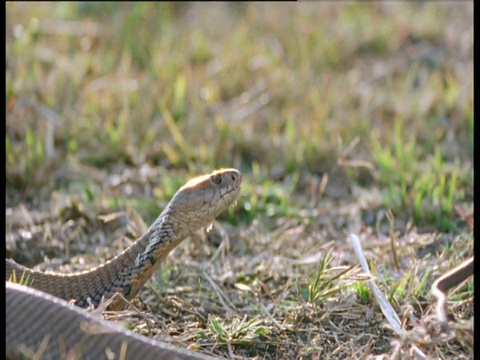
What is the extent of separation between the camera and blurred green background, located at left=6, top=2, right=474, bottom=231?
5.42 m

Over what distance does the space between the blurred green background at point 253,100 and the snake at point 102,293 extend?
3.85 ft

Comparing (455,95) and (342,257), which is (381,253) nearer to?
(342,257)

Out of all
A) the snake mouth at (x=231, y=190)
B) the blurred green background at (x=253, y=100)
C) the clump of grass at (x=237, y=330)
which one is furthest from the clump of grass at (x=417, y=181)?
the clump of grass at (x=237, y=330)

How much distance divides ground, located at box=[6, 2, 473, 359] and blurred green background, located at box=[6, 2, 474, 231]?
0.7 inches

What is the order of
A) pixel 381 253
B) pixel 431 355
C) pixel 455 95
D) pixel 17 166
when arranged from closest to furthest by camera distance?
1. pixel 431 355
2. pixel 381 253
3. pixel 17 166
4. pixel 455 95

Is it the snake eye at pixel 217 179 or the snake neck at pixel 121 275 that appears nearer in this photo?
the snake neck at pixel 121 275

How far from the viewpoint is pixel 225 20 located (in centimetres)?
813

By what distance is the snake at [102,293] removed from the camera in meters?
3.01

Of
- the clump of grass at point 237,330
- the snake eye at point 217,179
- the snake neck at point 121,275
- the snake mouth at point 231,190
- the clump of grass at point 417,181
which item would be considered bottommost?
the clump of grass at point 417,181

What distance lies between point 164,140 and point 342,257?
1.97 meters

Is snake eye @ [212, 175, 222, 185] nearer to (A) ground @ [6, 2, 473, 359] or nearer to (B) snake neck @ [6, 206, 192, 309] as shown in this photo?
(B) snake neck @ [6, 206, 192, 309]

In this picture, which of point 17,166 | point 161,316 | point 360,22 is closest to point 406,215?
point 161,316

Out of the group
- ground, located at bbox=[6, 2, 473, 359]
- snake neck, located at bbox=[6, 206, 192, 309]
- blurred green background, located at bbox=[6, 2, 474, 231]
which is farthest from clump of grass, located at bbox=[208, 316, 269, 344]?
blurred green background, located at bbox=[6, 2, 474, 231]

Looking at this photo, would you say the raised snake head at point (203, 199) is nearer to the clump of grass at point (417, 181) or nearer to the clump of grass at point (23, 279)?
the clump of grass at point (23, 279)
